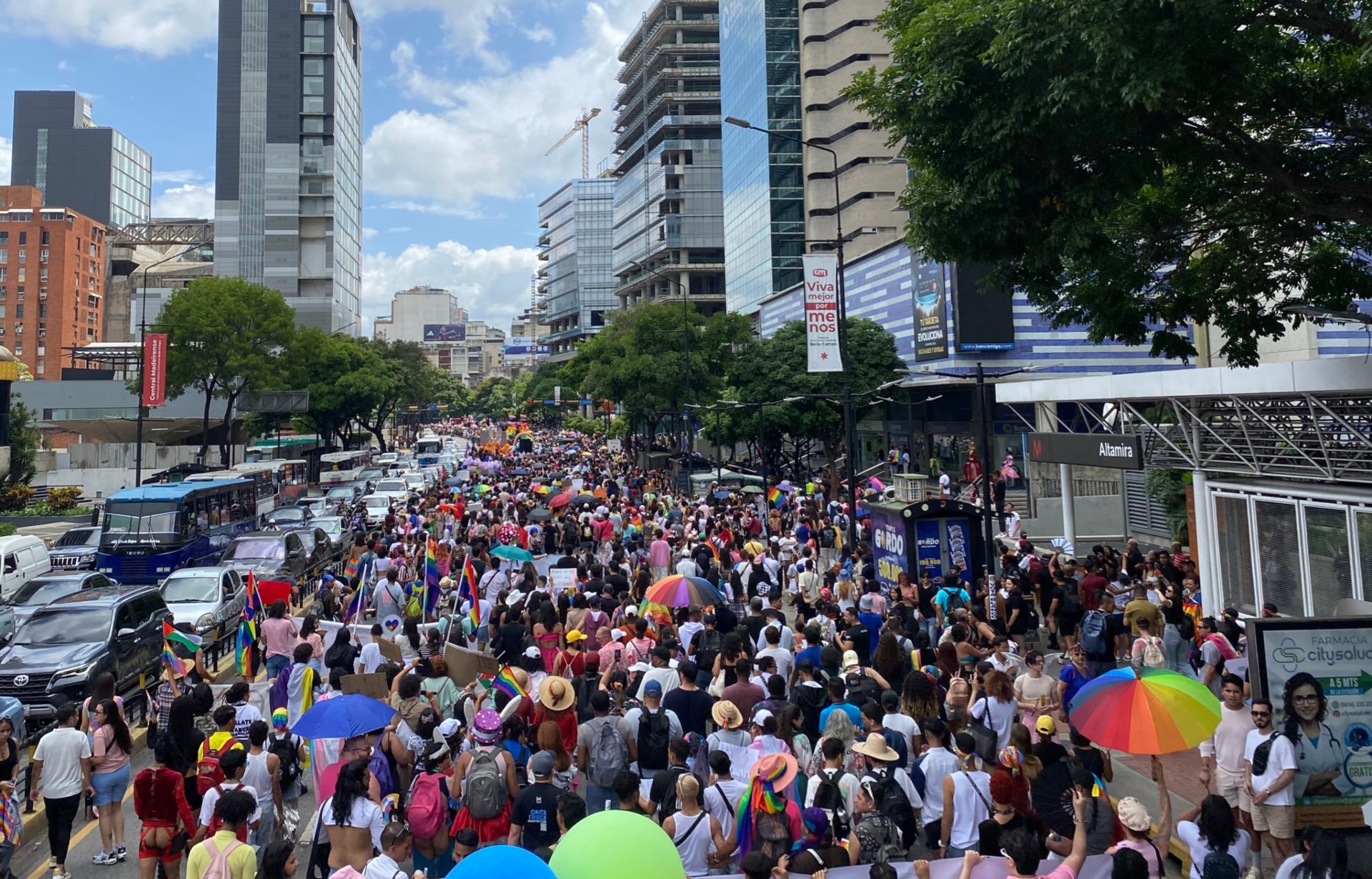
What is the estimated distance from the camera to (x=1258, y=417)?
13352 millimetres

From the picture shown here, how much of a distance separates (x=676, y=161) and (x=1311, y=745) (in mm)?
103284

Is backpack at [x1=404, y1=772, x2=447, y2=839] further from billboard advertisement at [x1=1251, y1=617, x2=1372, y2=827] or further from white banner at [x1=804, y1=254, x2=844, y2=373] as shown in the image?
white banner at [x1=804, y1=254, x2=844, y2=373]

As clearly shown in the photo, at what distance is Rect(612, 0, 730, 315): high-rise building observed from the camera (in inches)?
4003

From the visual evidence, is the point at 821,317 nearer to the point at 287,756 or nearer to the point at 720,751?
the point at 720,751

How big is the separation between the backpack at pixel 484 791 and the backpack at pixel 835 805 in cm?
221

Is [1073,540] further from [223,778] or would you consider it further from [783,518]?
[223,778]

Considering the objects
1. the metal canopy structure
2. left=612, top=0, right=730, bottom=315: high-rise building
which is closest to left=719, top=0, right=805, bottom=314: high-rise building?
left=612, top=0, right=730, bottom=315: high-rise building

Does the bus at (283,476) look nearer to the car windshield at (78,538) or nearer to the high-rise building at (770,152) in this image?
the car windshield at (78,538)

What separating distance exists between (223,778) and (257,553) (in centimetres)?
1596

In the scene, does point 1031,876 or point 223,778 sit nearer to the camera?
point 1031,876

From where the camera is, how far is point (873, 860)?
19.4ft

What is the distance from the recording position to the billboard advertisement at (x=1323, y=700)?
22.9ft

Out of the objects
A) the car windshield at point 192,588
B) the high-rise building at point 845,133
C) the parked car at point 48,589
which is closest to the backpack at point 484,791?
the car windshield at point 192,588

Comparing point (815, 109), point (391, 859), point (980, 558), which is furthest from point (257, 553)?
point (815, 109)
